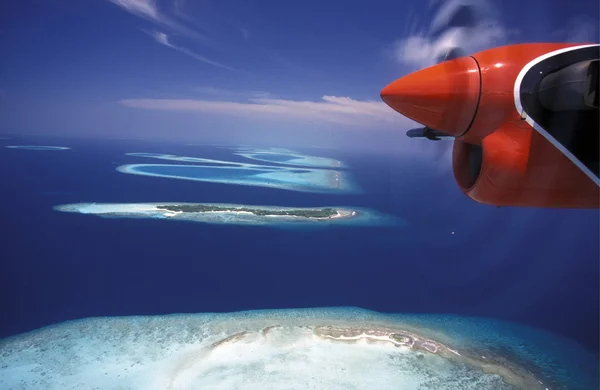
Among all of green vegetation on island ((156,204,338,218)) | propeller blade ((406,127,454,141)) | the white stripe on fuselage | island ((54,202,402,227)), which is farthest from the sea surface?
the white stripe on fuselage

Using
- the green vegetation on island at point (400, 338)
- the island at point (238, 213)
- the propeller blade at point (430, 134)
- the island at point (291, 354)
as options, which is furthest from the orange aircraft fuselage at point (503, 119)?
the island at point (238, 213)

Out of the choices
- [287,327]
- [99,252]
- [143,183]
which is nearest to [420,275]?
[287,327]

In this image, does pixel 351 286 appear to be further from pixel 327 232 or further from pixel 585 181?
pixel 585 181

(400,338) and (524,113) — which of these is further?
(400,338)

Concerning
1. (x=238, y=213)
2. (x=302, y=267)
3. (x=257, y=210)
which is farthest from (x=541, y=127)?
(x=257, y=210)

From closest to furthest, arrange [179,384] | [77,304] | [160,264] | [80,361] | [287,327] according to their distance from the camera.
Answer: [179,384] < [80,361] < [287,327] < [77,304] < [160,264]

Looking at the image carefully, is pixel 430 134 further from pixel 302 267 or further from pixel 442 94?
pixel 302 267
